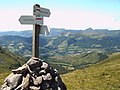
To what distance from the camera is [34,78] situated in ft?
88.1

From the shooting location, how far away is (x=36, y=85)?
86.8 ft

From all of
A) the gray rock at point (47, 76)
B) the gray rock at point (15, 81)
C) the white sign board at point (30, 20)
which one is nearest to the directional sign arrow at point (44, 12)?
the white sign board at point (30, 20)

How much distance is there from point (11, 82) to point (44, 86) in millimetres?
3208

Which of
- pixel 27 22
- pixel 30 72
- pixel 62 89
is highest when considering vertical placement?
pixel 27 22

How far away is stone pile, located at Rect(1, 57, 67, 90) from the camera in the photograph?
86.8ft

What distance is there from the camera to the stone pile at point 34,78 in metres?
26.5

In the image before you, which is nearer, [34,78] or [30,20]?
[30,20]

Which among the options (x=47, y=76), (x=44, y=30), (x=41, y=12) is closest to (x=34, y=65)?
(x=47, y=76)

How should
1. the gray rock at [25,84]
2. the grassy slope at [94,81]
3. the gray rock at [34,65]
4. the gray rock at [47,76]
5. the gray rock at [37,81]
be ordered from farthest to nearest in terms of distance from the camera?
the grassy slope at [94,81] → the gray rock at [34,65] → the gray rock at [47,76] → the gray rock at [37,81] → the gray rock at [25,84]

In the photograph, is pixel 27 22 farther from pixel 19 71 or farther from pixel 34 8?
pixel 19 71

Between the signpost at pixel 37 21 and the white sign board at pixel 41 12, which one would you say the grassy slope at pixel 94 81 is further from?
the white sign board at pixel 41 12

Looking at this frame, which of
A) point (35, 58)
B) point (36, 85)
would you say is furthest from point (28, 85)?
point (35, 58)

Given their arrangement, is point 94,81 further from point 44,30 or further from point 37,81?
point 44,30

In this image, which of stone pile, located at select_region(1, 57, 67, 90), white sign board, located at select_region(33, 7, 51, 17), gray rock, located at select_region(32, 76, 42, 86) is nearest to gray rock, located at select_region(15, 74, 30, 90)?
stone pile, located at select_region(1, 57, 67, 90)
